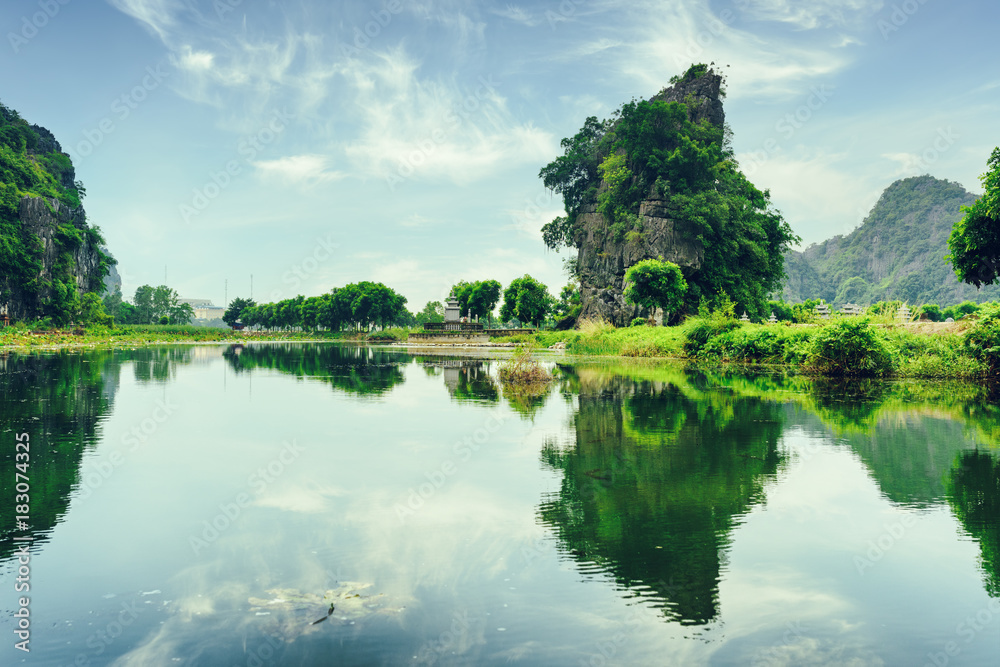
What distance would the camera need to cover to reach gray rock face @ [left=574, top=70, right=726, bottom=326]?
55688 mm

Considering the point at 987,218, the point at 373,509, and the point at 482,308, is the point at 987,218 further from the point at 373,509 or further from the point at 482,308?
the point at 482,308

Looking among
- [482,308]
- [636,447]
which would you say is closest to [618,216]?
[482,308]

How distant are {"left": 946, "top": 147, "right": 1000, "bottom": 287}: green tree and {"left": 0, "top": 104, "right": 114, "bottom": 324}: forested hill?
9157 cm

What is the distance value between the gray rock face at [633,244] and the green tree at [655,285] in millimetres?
6738

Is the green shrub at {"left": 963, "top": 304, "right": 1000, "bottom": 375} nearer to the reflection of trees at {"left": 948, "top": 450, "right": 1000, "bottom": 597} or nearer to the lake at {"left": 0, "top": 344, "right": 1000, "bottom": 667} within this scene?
the lake at {"left": 0, "top": 344, "right": 1000, "bottom": 667}

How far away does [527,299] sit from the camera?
242 feet

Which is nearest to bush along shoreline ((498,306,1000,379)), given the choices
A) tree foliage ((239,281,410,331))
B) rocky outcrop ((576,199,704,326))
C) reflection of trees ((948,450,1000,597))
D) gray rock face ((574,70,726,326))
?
reflection of trees ((948,450,1000,597))

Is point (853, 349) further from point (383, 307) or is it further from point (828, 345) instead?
point (383, 307)

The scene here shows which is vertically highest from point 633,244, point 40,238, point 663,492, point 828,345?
point 40,238

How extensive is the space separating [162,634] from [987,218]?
25.4 m

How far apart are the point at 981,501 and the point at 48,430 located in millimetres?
13951

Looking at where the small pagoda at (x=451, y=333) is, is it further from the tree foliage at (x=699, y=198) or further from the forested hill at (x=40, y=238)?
the forested hill at (x=40, y=238)

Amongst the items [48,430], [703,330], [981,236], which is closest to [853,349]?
[981,236]

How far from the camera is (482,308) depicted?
285 feet
